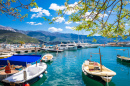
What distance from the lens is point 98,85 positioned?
11.5 m

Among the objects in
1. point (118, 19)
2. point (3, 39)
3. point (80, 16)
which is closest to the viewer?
point (118, 19)

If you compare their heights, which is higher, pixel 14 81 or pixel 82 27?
pixel 82 27

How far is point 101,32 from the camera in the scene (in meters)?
3.66

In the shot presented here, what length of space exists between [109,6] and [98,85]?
11.4m

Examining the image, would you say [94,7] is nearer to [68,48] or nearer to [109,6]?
[109,6]

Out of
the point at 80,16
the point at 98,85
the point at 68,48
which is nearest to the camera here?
the point at 80,16

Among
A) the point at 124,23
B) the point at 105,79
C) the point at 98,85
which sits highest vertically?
the point at 124,23

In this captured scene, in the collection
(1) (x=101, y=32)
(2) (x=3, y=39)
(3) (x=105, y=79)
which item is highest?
(2) (x=3, y=39)

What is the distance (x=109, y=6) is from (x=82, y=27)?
1093 millimetres

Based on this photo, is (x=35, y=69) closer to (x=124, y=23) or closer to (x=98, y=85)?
(x=98, y=85)

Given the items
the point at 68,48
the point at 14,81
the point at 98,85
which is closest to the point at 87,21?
the point at 14,81

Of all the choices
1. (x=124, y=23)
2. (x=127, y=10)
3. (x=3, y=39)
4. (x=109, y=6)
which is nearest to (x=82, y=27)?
(x=109, y=6)

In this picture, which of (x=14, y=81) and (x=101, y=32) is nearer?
(x=101, y=32)

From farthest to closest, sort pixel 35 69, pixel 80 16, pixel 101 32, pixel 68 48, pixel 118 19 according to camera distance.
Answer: pixel 68 48
pixel 35 69
pixel 101 32
pixel 80 16
pixel 118 19
